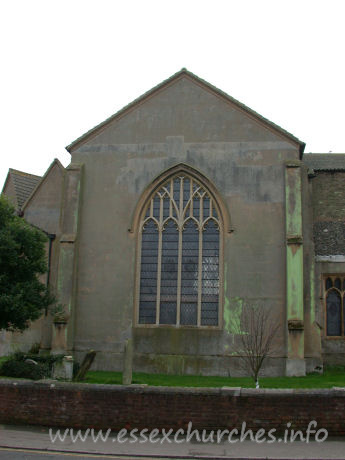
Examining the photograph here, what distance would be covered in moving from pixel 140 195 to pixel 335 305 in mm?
9712

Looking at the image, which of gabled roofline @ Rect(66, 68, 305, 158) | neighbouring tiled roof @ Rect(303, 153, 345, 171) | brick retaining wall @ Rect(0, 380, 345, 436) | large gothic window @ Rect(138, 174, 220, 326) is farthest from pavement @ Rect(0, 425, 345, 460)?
neighbouring tiled roof @ Rect(303, 153, 345, 171)

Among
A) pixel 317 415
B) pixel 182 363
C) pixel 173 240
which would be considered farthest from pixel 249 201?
pixel 317 415

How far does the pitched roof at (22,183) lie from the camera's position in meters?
29.3

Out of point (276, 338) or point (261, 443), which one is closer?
point (261, 443)

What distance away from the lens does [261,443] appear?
10.9m

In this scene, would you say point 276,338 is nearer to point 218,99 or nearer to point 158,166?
point 158,166

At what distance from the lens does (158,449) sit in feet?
34.8

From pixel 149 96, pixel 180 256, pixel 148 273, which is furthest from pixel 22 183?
pixel 180 256

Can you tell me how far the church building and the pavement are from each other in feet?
34.2

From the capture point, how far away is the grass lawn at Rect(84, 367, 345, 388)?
17.9 metres

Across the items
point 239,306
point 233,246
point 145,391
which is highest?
point 233,246

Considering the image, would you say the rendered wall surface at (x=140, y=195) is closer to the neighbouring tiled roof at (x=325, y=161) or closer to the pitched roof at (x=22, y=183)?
the pitched roof at (x=22, y=183)

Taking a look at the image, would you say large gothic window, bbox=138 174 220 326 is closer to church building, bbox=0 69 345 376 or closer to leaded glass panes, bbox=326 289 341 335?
church building, bbox=0 69 345 376

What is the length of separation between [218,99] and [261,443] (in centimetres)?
1648
